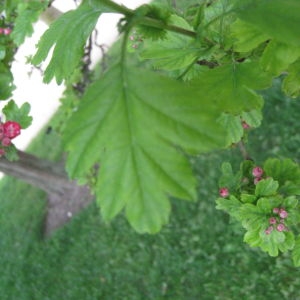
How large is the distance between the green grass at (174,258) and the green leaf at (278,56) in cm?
232

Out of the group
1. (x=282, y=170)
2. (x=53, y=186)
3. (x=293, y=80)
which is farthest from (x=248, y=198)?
(x=53, y=186)

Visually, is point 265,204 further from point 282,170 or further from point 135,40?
point 135,40

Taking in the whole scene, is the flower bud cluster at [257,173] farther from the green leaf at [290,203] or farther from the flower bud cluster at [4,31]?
the flower bud cluster at [4,31]

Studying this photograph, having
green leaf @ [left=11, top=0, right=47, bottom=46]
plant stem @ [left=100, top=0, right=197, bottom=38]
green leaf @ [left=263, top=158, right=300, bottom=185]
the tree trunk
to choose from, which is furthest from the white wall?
plant stem @ [left=100, top=0, right=197, bottom=38]

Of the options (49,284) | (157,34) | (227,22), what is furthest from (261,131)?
(157,34)

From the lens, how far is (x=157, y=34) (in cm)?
81

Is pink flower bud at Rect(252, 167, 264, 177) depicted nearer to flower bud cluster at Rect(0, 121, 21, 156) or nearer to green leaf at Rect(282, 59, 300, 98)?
green leaf at Rect(282, 59, 300, 98)

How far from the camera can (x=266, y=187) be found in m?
1.35

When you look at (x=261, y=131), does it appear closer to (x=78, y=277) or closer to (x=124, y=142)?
(x=78, y=277)

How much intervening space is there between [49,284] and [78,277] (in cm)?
40

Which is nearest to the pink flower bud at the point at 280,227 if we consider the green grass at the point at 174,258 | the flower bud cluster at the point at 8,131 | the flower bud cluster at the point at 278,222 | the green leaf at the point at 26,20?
the flower bud cluster at the point at 278,222

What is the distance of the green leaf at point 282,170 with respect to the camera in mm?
1413

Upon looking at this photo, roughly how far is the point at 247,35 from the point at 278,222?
2.16ft

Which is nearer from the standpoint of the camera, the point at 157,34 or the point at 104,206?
the point at 104,206
